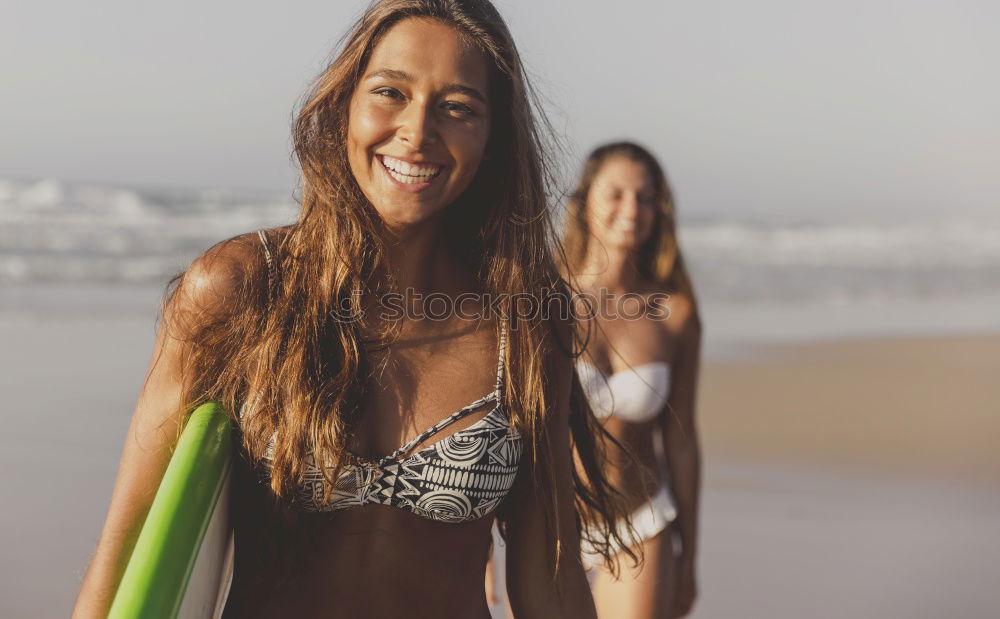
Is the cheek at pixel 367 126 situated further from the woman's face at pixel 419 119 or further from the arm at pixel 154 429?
the arm at pixel 154 429

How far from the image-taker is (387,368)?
2.35m

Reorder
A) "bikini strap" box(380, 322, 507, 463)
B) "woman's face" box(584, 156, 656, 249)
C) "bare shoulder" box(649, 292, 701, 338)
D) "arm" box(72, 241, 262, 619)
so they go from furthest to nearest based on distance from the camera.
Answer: "woman's face" box(584, 156, 656, 249)
"bare shoulder" box(649, 292, 701, 338)
"bikini strap" box(380, 322, 507, 463)
"arm" box(72, 241, 262, 619)

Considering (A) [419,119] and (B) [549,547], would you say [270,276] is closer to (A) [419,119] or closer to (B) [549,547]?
(A) [419,119]

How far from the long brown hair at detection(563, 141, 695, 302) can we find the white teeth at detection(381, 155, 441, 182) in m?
2.79

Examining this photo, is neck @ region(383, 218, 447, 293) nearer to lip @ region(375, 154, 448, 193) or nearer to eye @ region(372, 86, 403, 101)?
lip @ region(375, 154, 448, 193)

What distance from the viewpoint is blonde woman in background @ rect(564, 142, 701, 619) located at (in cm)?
440

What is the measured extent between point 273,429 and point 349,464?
154 mm

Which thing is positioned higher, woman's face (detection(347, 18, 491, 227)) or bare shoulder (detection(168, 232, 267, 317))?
woman's face (detection(347, 18, 491, 227))

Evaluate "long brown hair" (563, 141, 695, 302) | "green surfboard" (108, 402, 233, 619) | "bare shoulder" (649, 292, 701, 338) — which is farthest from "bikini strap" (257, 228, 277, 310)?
"long brown hair" (563, 141, 695, 302)

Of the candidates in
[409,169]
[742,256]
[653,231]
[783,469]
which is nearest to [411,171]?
[409,169]

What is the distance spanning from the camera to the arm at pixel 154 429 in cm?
194

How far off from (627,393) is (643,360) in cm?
23

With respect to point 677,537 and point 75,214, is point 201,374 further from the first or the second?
point 75,214

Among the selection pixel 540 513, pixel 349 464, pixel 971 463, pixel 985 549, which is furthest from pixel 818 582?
pixel 349 464
